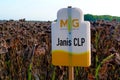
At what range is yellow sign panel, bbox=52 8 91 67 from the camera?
2.78 m

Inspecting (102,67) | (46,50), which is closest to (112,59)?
(102,67)

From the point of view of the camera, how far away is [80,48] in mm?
2779

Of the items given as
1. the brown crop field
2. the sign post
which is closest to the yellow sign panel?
the sign post

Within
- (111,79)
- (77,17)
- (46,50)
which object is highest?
(77,17)

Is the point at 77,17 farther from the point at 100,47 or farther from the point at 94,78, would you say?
the point at 100,47

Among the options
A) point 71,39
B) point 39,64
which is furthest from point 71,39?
Answer: point 39,64

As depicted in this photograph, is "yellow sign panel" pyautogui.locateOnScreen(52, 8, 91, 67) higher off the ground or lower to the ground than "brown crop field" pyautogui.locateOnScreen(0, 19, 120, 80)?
higher

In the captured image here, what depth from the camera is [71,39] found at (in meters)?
2.78

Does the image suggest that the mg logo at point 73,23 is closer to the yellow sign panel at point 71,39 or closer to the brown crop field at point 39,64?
the yellow sign panel at point 71,39

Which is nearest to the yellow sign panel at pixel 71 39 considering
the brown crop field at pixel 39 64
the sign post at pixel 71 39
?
the sign post at pixel 71 39

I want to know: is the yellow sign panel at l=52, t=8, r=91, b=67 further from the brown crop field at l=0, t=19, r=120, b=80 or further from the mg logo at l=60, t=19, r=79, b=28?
the brown crop field at l=0, t=19, r=120, b=80

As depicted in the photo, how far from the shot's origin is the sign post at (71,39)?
2.78 m

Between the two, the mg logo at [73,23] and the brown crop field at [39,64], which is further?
the brown crop field at [39,64]

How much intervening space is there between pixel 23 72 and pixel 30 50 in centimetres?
20
